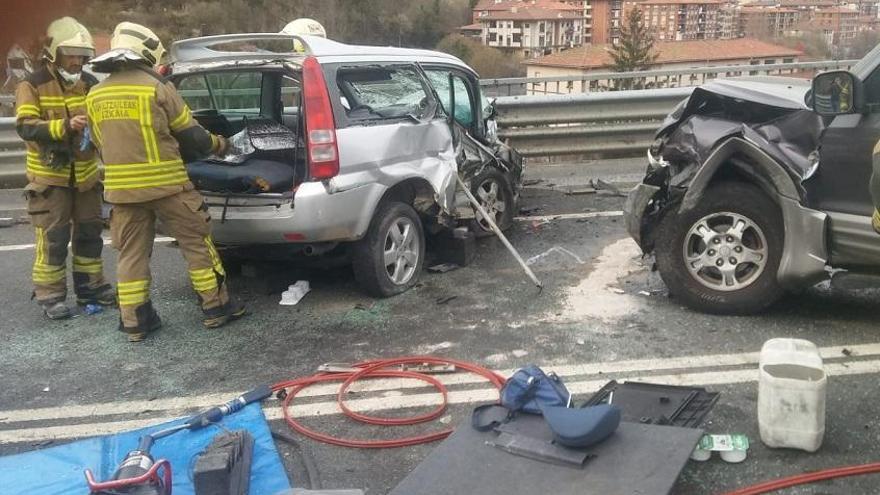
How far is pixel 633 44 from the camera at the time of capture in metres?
50.7

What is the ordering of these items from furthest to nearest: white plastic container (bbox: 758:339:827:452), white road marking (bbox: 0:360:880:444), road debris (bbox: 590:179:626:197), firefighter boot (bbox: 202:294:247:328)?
road debris (bbox: 590:179:626:197) < firefighter boot (bbox: 202:294:247:328) < white road marking (bbox: 0:360:880:444) < white plastic container (bbox: 758:339:827:452)

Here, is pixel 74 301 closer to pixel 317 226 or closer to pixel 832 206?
pixel 317 226

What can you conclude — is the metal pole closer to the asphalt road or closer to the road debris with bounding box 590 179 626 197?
the asphalt road

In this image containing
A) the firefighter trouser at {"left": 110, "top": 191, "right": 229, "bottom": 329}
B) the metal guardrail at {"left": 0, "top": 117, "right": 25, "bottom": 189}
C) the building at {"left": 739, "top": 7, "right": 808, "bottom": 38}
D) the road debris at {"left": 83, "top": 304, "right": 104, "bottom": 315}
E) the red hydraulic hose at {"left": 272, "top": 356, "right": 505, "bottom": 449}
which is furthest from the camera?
the building at {"left": 739, "top": 7, "right": 808, "bottom": 38}

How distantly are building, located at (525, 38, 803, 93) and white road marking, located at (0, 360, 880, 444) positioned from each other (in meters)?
8.83

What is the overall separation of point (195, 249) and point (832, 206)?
12.3 ft

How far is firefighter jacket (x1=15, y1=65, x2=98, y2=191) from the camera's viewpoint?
5133mm

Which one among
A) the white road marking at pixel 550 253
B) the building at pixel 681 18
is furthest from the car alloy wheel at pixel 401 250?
the building at pixel 681 18

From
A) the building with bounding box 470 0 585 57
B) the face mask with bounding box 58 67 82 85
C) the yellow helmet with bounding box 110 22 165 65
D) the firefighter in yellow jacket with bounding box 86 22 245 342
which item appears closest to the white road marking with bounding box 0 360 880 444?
the firefighter in yellow jacket with bounding box 86 22 245 342

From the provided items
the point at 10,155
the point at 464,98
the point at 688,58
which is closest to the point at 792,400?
the point at 464,98

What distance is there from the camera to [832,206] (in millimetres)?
4434

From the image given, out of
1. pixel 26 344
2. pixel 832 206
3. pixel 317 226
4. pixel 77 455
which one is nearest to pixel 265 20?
pixel 317 226

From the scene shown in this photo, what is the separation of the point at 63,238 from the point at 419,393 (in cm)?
292

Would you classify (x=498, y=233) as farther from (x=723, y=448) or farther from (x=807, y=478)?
(x=807, y=478)
